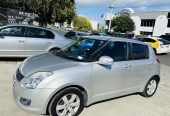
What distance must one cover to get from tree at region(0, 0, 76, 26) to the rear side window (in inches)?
759

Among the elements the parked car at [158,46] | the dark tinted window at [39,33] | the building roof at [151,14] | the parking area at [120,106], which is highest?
the building roof at [151,14]

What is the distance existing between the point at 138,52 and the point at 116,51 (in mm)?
808

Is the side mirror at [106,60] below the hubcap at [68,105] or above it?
above

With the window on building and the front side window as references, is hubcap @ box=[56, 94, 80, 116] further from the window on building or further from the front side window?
the window on building

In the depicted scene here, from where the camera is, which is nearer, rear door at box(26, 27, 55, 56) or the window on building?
rear door at box(26, 27, 55, 56)

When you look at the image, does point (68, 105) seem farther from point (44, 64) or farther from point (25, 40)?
point (25, 40)

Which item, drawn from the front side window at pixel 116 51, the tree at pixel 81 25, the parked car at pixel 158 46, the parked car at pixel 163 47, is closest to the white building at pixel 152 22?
the tree at pixel 81 25

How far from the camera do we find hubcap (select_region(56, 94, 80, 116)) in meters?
4.23

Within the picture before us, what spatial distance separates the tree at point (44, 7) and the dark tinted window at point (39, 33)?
15.3 meters

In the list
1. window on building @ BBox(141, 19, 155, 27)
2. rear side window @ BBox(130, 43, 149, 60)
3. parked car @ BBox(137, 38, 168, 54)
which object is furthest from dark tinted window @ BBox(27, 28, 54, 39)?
window on building @ BBox(141, 19, 155, 27)

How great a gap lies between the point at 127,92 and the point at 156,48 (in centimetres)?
1264

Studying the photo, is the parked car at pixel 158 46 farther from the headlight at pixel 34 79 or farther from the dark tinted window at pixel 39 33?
the headlight at pixel 34 79

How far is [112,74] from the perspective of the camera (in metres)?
4.86

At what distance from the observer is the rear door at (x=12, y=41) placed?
8.38 metres
